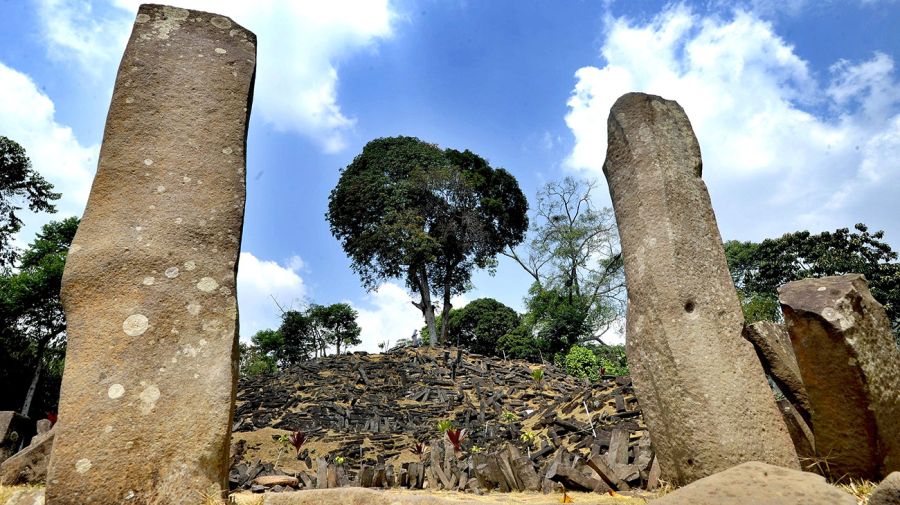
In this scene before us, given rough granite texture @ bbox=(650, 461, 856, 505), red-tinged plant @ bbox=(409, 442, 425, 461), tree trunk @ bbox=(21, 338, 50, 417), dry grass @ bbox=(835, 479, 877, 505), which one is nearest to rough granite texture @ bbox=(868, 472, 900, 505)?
rough granite texture @ bbox=(650, 461, 856, 505)

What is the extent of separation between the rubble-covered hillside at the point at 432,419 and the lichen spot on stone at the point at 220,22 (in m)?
4.49

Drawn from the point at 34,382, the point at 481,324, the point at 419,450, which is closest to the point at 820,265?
the point at 481,324

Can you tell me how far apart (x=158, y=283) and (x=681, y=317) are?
3.15 meters

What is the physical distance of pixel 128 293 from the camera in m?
2.95

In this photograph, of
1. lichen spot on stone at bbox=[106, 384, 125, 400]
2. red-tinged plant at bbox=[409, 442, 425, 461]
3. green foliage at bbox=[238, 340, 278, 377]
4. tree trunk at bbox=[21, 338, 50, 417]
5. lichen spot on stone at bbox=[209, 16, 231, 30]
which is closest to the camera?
lichen spot on stone at bbox=[106, 384, 125, 400]

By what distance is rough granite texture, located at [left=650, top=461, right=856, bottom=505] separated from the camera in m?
1.88

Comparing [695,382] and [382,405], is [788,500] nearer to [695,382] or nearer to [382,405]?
[695,382]

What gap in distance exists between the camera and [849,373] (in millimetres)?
2914

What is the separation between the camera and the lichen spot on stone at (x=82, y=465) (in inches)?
101

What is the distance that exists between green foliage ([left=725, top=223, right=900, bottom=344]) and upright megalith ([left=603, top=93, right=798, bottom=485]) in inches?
847

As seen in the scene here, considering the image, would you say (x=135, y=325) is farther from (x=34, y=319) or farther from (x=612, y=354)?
(x=612, y=354)

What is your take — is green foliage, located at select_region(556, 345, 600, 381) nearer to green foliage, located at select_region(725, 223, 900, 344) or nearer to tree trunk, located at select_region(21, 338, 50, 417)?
green foliage, located at select_region(725, 223, 900, 344)

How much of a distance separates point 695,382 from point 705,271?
31.5 inches

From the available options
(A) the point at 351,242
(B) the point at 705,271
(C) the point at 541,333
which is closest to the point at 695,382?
(B) the point at 705,271
